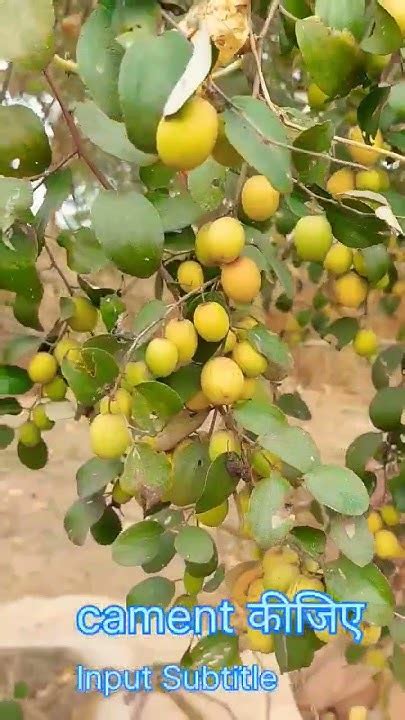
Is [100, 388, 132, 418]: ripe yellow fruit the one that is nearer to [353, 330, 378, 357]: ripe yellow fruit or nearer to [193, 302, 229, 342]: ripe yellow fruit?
[193, 302, 229, 342]: ripe yellow fruit

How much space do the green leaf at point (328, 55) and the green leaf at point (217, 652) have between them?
1.39ft

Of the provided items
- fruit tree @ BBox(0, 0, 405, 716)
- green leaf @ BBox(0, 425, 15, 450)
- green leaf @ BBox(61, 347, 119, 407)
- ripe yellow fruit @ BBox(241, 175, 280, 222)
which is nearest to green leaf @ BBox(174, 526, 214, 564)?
fruit tree @ BBox(0, 0, 405, 716)

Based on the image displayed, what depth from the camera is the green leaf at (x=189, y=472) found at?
1.59 feet

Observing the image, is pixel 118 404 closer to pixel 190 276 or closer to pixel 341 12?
pixel 190 276

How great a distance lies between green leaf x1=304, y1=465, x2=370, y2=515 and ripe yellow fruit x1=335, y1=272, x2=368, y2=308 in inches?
11.2

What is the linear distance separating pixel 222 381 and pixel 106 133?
15 centimetres

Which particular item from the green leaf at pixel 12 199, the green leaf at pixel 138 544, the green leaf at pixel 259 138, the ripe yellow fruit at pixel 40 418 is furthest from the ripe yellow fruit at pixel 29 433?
the green leaf at pixel 259 138

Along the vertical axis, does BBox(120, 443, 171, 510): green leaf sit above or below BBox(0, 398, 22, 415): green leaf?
above

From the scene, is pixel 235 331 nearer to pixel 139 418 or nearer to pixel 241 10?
pixel 139 418

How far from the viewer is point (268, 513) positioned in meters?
0.43

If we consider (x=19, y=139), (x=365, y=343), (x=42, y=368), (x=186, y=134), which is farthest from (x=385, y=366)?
(x=186, y=134)

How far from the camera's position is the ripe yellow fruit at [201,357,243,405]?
17.4 inches

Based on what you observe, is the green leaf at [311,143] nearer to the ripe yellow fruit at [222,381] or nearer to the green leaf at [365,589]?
the ripe yellow fruit at [222,381]

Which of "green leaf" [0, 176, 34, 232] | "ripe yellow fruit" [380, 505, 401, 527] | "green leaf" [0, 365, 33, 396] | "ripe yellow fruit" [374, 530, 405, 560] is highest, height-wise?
"green leaf" [0, 176, 34, 232]
